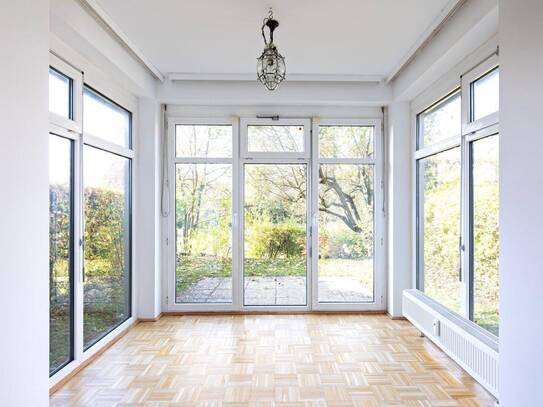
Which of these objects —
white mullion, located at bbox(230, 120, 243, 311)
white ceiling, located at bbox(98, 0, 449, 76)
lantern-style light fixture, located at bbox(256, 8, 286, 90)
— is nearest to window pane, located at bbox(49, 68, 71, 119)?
white ceiling, located at bbox(98, 0, 449, 76)

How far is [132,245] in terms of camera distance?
4.53 meters

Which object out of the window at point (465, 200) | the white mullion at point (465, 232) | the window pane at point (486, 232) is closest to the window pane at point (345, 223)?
the window at point (465, 200)

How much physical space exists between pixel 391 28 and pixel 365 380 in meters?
2.94

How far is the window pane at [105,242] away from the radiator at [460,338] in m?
3.16

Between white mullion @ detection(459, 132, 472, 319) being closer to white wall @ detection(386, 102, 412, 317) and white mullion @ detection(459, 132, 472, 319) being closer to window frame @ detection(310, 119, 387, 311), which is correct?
white wall @ detection(386, 102, 412, 317)

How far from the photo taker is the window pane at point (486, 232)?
2965mm

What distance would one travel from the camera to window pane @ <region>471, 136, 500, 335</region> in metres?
2.96

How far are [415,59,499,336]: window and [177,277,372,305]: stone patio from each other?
3.32ft

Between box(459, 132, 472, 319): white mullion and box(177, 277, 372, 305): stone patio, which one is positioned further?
box(177, 277, 372, 305): stone patio

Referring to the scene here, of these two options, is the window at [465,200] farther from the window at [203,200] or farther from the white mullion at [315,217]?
the window at [203,200]

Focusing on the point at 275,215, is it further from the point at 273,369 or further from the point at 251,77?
the point at 273,369

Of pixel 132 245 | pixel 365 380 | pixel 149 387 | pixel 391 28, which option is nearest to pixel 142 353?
pixel 149 387
